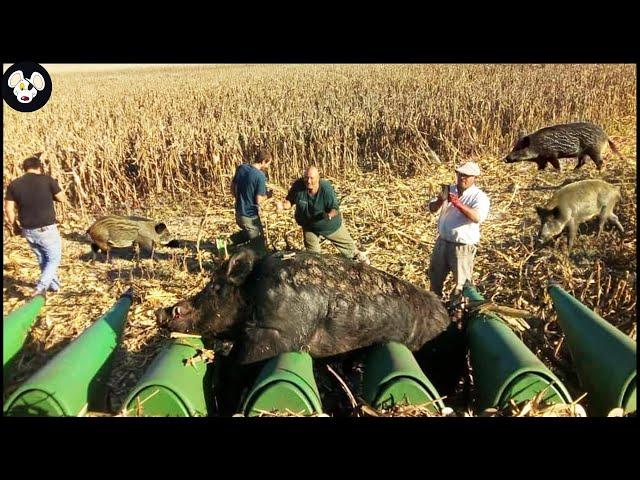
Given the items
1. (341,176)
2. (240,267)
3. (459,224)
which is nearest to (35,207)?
(240,267)

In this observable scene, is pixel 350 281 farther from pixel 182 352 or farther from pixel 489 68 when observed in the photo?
pixel 489 68

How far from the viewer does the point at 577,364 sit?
14.2 feet

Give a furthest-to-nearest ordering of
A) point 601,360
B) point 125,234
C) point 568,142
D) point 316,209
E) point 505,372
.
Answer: point 568,142, point 125,234, point 316,209, point 601,360, point 505,372

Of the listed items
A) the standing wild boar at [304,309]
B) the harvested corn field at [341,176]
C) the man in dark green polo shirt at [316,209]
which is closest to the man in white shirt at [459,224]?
the harvested corn field at [341,176]

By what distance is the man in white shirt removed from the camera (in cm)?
575

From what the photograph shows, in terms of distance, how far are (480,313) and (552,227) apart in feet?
14.0

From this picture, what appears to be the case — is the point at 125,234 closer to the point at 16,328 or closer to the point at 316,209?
the point at 316,209

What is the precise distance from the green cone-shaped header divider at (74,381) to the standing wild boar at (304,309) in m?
0.56

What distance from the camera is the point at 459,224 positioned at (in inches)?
238

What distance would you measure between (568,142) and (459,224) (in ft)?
22.0

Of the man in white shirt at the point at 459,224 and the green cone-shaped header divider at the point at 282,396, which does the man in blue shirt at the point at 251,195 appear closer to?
the man in white shirt at the point at 459,224

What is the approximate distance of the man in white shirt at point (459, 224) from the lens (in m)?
5.75

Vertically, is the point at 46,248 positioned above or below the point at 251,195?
below

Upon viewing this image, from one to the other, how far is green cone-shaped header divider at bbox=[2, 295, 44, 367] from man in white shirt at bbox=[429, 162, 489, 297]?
425 centimetres
